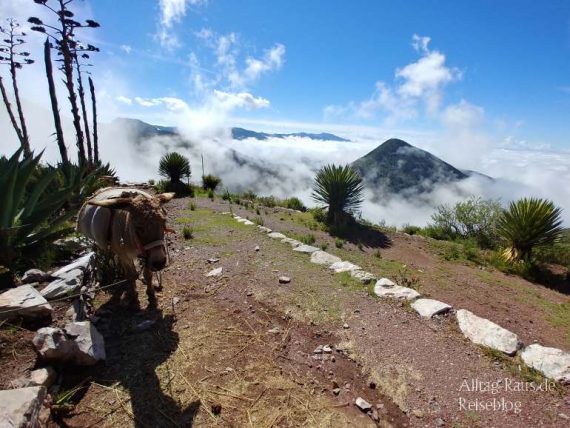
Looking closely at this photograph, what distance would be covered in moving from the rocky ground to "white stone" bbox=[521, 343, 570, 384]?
0.41 ft

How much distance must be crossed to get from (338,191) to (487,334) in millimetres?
7653

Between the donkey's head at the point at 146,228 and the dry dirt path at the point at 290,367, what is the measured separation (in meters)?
1.04

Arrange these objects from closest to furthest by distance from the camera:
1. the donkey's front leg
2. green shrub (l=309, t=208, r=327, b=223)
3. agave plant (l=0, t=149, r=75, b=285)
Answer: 1. agave plant (l=0, t=149, r=75, b=285)
2. the donkey's front leg
3. green shrub (l=309, t=208, r=327, b=223)

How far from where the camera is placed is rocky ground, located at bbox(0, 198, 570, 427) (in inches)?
108

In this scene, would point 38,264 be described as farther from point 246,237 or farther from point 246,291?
point 246,237

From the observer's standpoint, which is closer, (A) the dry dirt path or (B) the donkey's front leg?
(A) the dry dirt path

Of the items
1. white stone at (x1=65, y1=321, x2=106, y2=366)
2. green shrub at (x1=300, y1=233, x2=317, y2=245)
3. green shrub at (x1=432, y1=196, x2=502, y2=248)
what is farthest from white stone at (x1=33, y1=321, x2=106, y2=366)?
green shrub at (x1=432, y1=196, x2=502, y2=248)

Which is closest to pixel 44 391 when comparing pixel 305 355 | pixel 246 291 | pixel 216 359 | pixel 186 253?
pixel 216 359

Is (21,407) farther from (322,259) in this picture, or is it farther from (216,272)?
(322,259)

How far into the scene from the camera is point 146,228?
3.55m

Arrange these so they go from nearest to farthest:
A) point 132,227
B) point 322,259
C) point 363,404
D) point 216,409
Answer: point 216,409
point 363,404
point 132,227
point 322,259

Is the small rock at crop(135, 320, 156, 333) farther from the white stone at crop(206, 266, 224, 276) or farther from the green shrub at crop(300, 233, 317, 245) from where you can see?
the green shrub at crop(300, 233, 317, 245)

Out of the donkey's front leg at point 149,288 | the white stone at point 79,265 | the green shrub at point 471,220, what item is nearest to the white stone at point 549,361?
the donkey's front leg at point 149,288

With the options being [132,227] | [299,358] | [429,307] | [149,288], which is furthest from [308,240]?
[132,227]
